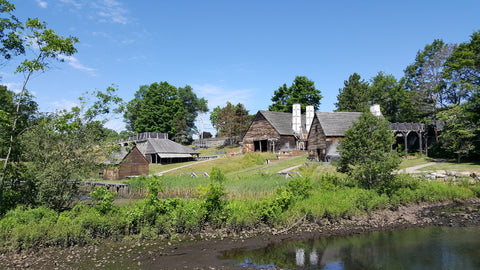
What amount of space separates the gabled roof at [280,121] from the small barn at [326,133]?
23.4 ft

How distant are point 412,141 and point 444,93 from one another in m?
6.73

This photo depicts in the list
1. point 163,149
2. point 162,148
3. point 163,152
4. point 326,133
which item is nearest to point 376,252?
point 326,133

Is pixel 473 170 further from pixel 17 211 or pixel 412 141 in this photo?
pixel 17 211

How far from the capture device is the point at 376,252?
1080 centimetres

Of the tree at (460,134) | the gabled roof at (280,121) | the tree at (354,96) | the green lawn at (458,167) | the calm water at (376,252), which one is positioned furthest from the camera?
the tree at (354,96)

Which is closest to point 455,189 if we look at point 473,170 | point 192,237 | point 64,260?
point 473,170

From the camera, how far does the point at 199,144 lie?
239ft

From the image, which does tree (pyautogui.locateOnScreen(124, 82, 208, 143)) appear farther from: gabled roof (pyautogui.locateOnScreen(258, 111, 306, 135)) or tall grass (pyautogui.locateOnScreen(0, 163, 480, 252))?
tall grass (pyautogui.locateOnScreen(0, 163, 480, 252))

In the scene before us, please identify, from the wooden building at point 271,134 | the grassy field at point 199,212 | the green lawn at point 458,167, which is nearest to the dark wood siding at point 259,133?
the wooden building at point 271,134

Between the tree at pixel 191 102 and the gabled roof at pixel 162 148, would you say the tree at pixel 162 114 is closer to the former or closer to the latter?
the tree at pixel 191 102

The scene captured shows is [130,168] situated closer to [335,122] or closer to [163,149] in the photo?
[163,149]

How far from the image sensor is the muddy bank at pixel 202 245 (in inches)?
382

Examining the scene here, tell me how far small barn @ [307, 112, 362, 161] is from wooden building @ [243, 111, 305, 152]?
659cm

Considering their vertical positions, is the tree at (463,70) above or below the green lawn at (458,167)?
above
